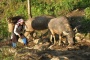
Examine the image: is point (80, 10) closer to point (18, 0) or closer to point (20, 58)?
point (18, 0)

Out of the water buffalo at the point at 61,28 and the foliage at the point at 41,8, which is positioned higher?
the foliage at the point at 41,8

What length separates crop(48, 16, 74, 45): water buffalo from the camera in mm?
14836

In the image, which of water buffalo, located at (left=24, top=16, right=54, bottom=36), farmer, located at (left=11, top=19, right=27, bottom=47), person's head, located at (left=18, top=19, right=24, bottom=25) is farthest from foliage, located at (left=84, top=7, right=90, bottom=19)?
person's head, located at (left=18, top=19, right=24, bottom=25)

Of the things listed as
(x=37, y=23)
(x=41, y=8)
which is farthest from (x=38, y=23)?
(x=41, y=8)

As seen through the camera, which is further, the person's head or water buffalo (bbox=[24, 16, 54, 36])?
water buffalo (bbox=[24, 16, 54, 36])

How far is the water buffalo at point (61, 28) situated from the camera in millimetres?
14836

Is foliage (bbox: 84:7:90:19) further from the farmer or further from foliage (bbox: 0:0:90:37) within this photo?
the farmer

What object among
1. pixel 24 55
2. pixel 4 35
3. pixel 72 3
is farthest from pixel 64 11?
pixel 24 55

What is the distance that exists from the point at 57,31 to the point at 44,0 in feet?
18.5

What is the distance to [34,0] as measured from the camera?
21.0 meters

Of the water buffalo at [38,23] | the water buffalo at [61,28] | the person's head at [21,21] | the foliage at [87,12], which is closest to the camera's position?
the person's head at [21,21]

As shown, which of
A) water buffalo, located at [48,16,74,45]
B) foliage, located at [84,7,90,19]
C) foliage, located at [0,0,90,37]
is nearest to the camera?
water buffalo, located at [48,16,74,45]

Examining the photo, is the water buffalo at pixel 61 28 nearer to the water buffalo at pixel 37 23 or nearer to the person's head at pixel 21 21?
the water buffalo at pixel 37 23

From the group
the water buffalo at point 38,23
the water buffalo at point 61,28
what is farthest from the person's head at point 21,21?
the water buffalo at point 38,23
